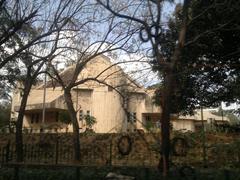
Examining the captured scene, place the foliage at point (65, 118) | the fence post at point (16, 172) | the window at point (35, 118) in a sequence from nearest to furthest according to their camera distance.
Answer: the fence post at point (16, 172), the foliage at point (65, 118), the window at point (35, 118)

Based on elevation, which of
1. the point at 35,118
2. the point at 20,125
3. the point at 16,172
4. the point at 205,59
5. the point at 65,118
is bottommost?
the point at 16,172

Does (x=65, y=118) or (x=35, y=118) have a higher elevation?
(x=35, y=118)

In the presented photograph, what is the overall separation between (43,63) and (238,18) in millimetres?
8674

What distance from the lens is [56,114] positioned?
3819 centimetres

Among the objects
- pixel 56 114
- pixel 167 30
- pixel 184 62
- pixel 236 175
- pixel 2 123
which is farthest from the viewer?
pixel 56 114

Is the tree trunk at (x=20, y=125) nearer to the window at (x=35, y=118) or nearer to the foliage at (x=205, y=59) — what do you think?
the foliage at (x=205, y=59)

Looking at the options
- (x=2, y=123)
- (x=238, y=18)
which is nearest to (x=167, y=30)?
(x=238, y=18)

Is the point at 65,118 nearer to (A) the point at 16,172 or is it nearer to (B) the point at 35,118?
(B) the point at 35,118

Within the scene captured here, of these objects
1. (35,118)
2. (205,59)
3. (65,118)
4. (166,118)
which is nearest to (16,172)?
(166,118)

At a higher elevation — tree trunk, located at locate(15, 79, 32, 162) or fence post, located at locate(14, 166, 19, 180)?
tree trunk, located at locate(15, 79, 32, 162)

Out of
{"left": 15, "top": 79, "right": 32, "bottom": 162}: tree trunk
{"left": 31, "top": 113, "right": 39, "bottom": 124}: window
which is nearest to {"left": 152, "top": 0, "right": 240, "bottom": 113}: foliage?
{"left": 15, "top": 79, "right": 32, "bottom": 162}: tree trunk

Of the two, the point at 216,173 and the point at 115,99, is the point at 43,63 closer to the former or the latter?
the point at 216,173

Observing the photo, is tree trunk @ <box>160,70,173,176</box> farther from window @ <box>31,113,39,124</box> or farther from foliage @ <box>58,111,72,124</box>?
window @ <box>31,113,39,124</box>

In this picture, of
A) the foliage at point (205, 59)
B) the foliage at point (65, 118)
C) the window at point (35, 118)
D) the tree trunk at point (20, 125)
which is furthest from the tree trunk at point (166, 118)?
the window at point (35, 118)
